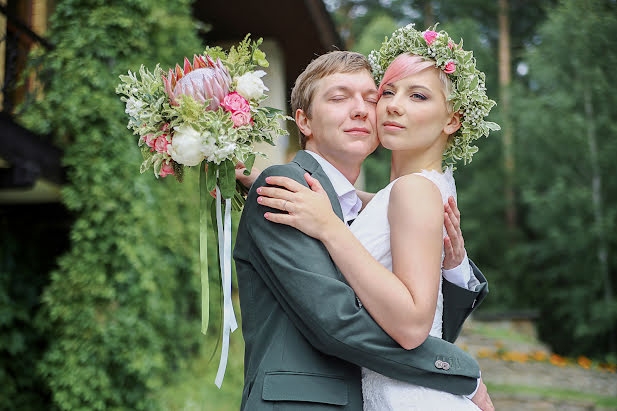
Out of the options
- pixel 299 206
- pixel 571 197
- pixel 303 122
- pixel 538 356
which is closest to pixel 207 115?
pixel 299 206

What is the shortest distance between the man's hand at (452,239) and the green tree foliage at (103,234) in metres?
3.52

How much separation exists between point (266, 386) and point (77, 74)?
169 inches

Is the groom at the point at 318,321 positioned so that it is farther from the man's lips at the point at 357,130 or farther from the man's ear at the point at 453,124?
the man's ear at the point at 453,124

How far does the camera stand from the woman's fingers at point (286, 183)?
1.82 m

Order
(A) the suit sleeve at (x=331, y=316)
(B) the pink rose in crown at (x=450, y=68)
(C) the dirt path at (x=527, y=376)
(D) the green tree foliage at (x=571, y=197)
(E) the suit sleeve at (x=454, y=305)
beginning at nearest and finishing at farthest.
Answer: (A) the suit sleeve at (x=331, y=316) → (B) the pink rose in crown at (x=450, y=68) → (E) the suit sleeve at (x=454, y=305) → (C) the dirt path at (x=527, y=376) → (D) the green tree foliage at (x=571, y=197)

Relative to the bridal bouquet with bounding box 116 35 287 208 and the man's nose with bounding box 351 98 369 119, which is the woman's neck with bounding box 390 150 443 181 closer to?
the man's nose with bounding box 351 98 369 119

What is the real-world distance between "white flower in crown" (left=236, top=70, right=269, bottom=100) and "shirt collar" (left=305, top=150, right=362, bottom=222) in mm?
304

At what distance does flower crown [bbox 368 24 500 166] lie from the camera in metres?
2.05

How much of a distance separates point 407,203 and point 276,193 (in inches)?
15.5

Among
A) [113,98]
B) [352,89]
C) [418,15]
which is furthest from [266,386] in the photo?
[418,15]

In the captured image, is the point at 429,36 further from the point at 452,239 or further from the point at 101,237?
the point at 101,237

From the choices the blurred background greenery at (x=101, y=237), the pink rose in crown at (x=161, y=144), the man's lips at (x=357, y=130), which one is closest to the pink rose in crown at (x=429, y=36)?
the man's lips at (x=357, y=130)

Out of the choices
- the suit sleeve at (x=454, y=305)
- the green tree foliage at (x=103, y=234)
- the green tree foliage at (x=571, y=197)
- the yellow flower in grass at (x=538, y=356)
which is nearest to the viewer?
the suit sleeve at (x=454, y=305)

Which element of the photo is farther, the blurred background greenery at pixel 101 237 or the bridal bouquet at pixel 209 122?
the blurred background greenery at pixel 101 237
